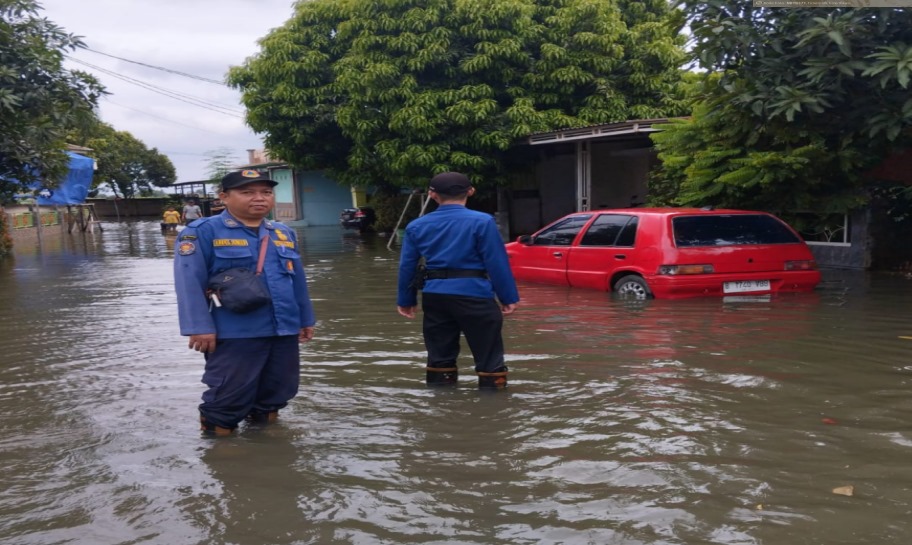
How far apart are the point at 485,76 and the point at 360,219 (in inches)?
398

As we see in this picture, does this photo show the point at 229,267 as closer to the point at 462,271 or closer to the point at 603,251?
the point at 462,271

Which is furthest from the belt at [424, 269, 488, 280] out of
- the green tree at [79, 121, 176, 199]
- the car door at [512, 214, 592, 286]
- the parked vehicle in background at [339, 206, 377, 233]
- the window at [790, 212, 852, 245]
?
the green tree at [79, 121, 176, 199]

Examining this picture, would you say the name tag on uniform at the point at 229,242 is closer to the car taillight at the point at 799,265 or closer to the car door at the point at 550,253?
the car door at the point at 550,253

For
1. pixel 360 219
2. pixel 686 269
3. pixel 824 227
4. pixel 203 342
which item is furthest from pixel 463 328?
pixel 360 219

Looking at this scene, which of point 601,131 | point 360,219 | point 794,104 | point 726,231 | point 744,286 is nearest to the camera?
point 794,104

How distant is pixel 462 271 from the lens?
5.33 m

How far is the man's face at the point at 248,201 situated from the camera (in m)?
4.57

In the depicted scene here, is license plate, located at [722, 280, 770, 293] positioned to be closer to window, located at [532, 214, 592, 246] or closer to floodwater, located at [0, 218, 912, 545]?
floodwater, located at [0, 218, 912, 545]

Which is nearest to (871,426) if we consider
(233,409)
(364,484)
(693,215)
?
(364,484)

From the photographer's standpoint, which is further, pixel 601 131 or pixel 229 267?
pixel 601 131

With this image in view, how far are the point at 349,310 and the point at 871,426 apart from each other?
6.60 m

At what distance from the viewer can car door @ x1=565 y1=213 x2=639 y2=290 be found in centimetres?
951

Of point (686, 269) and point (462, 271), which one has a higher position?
point (462, 271)

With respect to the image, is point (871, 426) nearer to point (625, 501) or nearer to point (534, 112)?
point (625, 501)
